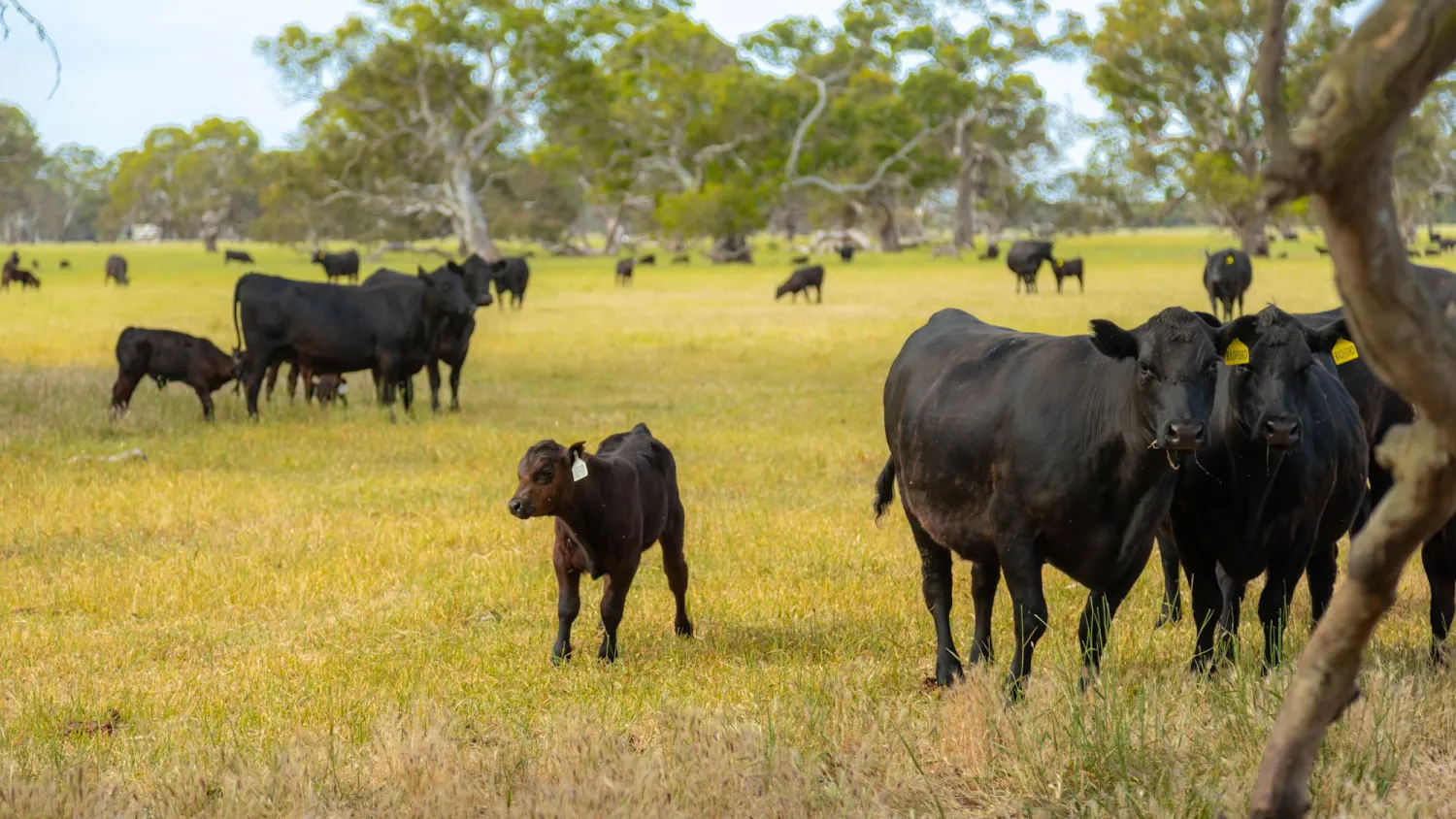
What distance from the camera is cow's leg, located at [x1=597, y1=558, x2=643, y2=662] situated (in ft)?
22.0

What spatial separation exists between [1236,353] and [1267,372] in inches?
8.5

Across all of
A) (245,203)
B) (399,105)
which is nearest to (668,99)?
(399,105)

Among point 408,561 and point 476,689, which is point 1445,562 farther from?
point 408,561

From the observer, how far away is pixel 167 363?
47.5 ft

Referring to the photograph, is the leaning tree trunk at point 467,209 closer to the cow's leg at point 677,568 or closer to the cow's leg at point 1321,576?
the cow's leg at point 677,568

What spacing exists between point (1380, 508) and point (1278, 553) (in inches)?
133

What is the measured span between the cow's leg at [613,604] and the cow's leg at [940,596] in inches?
51.5

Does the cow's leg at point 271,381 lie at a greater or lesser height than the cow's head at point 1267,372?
lesser

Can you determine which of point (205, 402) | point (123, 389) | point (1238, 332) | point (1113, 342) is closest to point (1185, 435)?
point (1113, 342)

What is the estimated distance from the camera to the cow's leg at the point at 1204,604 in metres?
5.96

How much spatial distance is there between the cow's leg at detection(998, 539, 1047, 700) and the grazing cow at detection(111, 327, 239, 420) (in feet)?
35.3

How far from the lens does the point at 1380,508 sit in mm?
2859

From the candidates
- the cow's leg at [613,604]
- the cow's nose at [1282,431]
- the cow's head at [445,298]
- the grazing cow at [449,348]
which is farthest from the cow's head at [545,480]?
the cow's head at [445,298]

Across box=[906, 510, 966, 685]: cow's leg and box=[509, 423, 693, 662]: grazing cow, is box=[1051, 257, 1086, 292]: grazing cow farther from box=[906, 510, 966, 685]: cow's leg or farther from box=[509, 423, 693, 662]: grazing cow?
box=[906, 510, 966, 685]: cow's leg
